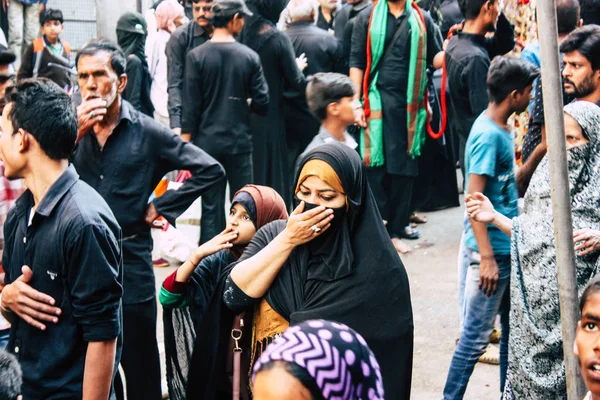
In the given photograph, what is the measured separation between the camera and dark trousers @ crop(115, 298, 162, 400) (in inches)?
172

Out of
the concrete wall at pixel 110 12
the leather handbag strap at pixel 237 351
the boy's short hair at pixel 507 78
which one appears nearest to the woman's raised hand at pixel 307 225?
the leather handbag strap at pixel 237 351

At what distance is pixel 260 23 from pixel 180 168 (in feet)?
11.1

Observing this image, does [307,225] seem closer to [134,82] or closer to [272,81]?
[272,81]

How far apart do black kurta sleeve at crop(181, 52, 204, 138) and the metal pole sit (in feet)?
14.7

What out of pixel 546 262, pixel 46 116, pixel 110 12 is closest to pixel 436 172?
pixel 110 12

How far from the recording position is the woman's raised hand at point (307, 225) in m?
3.25

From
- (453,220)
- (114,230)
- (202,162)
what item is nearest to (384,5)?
(453,220)

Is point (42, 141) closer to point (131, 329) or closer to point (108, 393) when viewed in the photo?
point (108, 393)

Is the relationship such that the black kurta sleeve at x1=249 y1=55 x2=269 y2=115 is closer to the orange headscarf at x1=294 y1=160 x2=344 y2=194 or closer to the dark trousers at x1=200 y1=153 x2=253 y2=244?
the dark trousers at x1=200 y1=153 x2=253 y2=244

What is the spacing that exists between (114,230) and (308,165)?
2.51 ft

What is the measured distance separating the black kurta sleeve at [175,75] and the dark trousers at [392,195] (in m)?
1.66

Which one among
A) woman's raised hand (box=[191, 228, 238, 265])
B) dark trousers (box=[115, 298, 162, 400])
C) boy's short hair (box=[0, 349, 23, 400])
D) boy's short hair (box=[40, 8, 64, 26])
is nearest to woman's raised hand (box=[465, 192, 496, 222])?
woman's raised hand (box=[191, 228, 238, 265])

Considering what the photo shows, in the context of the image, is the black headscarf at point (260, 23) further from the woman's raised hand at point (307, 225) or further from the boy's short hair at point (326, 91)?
the woman's raised hand at point (307, 225)

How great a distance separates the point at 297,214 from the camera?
130 inches
